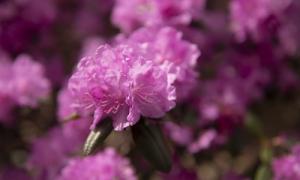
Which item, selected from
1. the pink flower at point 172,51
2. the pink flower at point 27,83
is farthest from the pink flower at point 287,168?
the pink flower at point 27,83

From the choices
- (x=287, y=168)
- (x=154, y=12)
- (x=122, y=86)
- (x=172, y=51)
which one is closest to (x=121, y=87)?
(x=122, y=86)

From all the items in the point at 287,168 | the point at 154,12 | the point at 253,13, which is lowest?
the point at 287,168

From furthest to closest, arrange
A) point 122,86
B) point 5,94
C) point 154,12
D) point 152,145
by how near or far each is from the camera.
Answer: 1. point 5,94
2. point 154,12
3. point 152,145
4. point 122,86

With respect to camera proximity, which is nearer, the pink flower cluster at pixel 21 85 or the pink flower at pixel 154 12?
the pink flower at pixel 154 12

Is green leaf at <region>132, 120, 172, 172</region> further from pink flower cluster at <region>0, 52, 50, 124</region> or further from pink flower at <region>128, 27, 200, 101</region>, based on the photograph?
pink flower cluster at <region>0, 52, 50, 124</region>

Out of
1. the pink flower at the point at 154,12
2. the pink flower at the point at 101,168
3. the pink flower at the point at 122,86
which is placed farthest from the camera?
the pink flower at the point at 154,12

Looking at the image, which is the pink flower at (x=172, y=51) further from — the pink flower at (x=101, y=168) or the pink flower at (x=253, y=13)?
the pink flower at (x=253, y=13)

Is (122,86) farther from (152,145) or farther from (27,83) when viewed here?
(27,83)
